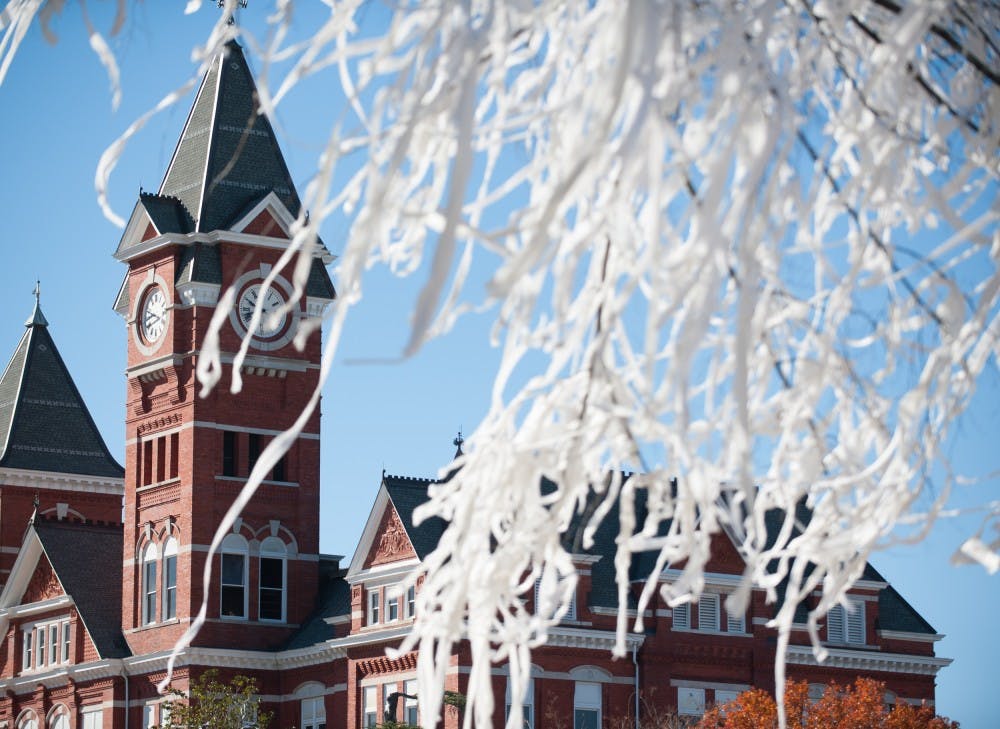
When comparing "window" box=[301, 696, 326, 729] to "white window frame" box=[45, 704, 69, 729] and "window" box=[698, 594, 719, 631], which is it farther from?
"window" box=[698, 594, 719, 631]

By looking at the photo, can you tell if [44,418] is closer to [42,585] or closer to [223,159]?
[42,585]

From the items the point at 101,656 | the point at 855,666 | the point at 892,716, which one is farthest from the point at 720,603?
the point at 101,656

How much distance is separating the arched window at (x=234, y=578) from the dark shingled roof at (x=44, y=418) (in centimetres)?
1650

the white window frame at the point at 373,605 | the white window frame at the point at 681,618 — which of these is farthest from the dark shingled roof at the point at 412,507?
Answer: the white window frame at the point at 681,618

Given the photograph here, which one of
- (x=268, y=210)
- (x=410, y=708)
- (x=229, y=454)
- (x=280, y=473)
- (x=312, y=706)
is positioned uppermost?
(x=268, y=210)

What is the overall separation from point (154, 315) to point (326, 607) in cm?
997

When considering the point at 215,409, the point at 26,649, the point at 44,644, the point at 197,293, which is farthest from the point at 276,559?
the point at 26,649

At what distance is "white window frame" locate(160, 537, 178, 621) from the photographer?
170 ft

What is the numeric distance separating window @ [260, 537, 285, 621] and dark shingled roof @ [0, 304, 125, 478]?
16.8 meters

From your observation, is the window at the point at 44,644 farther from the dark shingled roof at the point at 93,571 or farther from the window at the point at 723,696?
the window at the point at 723,696

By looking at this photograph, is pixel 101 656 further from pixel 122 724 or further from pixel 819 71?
pixel 819 71

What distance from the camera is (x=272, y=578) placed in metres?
52.3

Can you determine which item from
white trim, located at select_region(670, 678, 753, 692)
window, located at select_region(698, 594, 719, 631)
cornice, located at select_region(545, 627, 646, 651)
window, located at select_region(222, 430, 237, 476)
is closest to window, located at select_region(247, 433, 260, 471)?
window, located at select_region(222, 430, 237, 476)

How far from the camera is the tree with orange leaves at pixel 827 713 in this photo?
123 feet
